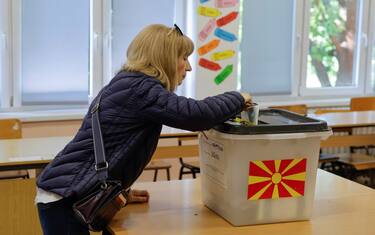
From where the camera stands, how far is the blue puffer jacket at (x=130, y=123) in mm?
1635

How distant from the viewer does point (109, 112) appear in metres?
1.70

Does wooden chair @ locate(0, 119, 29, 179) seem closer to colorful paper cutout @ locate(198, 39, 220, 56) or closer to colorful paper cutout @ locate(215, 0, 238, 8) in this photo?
colorful paper cutout @ locate(198, 39, 220, 56)

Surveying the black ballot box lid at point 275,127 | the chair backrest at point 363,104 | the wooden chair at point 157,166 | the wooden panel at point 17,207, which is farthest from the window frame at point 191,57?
the black ballot box lid at point 275,127

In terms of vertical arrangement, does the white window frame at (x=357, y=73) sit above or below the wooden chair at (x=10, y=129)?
above

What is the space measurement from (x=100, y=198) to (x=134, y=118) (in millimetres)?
258

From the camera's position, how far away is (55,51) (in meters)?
4.44

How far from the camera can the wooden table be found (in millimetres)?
1686

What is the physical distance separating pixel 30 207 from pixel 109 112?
1218mm

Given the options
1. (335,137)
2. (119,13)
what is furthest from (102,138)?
(119,13)

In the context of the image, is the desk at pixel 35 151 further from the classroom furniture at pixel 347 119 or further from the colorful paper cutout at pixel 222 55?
the colorful paper cutout at pixel 222 55

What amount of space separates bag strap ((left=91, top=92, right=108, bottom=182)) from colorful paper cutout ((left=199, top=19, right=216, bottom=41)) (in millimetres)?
3009

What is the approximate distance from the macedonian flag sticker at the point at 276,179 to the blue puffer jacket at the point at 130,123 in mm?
194

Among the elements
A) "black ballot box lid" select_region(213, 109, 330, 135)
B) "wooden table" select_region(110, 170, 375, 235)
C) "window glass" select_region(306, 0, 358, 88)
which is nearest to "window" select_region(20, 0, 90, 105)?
"window glass" select_region(306, 0, 358, 88)

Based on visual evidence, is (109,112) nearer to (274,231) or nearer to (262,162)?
(262,162)
